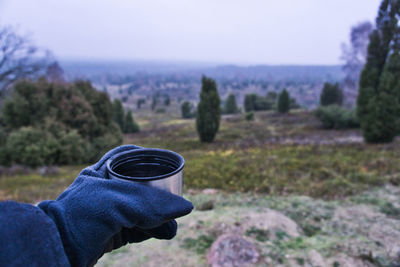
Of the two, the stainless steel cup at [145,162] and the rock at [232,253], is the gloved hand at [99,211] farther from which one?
the rock at [232,253]

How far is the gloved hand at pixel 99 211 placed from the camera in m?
1.17

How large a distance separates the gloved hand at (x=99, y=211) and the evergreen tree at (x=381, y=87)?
14820 mm

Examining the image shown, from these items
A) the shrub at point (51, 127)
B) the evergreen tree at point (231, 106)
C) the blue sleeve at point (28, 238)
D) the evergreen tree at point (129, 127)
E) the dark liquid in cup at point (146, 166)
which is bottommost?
the evergreen tree at point (129, 127)

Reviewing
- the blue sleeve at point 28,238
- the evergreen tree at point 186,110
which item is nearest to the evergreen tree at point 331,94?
the evergreen tree at point 186,110

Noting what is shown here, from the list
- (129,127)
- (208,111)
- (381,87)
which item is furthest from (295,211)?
(129,127)

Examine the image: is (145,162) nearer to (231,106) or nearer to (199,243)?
(199,243)

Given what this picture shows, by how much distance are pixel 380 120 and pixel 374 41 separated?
413cm

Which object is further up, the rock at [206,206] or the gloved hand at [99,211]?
the gloved hand at [99,211]

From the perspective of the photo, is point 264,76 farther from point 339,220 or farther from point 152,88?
point 339,220

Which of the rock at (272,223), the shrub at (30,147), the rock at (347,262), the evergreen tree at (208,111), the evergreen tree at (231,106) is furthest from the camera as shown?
the evergreen tree at (231,106)

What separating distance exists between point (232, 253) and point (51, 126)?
630 inches

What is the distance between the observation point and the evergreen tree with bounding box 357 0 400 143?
12.4m

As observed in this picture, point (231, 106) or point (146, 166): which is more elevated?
point (146, 166)

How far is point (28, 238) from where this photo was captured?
3.34ft
